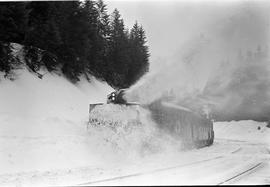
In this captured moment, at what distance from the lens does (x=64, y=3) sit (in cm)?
2761

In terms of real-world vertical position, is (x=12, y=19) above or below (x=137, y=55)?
below

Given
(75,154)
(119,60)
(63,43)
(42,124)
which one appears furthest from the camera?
(119,60)

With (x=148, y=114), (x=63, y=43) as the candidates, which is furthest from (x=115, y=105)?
(x=63, y=43)

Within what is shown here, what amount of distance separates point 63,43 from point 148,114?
1285 cm

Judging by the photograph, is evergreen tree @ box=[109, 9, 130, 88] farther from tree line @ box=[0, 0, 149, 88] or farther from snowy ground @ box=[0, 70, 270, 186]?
snowy ground @ box=[0, 70, 270, 186]

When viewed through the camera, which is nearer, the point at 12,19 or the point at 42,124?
the point at 42,124

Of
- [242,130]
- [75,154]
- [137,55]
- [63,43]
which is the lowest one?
[75,154]

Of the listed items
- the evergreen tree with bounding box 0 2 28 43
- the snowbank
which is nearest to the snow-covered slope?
the evergreen tree with bounding box 0 2 28 43

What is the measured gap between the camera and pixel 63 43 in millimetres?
27734

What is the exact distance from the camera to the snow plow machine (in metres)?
16.7

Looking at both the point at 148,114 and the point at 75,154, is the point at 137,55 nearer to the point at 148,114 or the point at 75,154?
the point at 148,114

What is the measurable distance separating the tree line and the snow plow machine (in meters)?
6.98

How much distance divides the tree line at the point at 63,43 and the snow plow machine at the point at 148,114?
6981 millimetres

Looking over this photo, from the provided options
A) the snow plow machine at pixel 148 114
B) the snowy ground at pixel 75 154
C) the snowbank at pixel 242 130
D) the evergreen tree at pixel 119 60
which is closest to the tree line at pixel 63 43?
the evergreen tree at pixel 119 60
